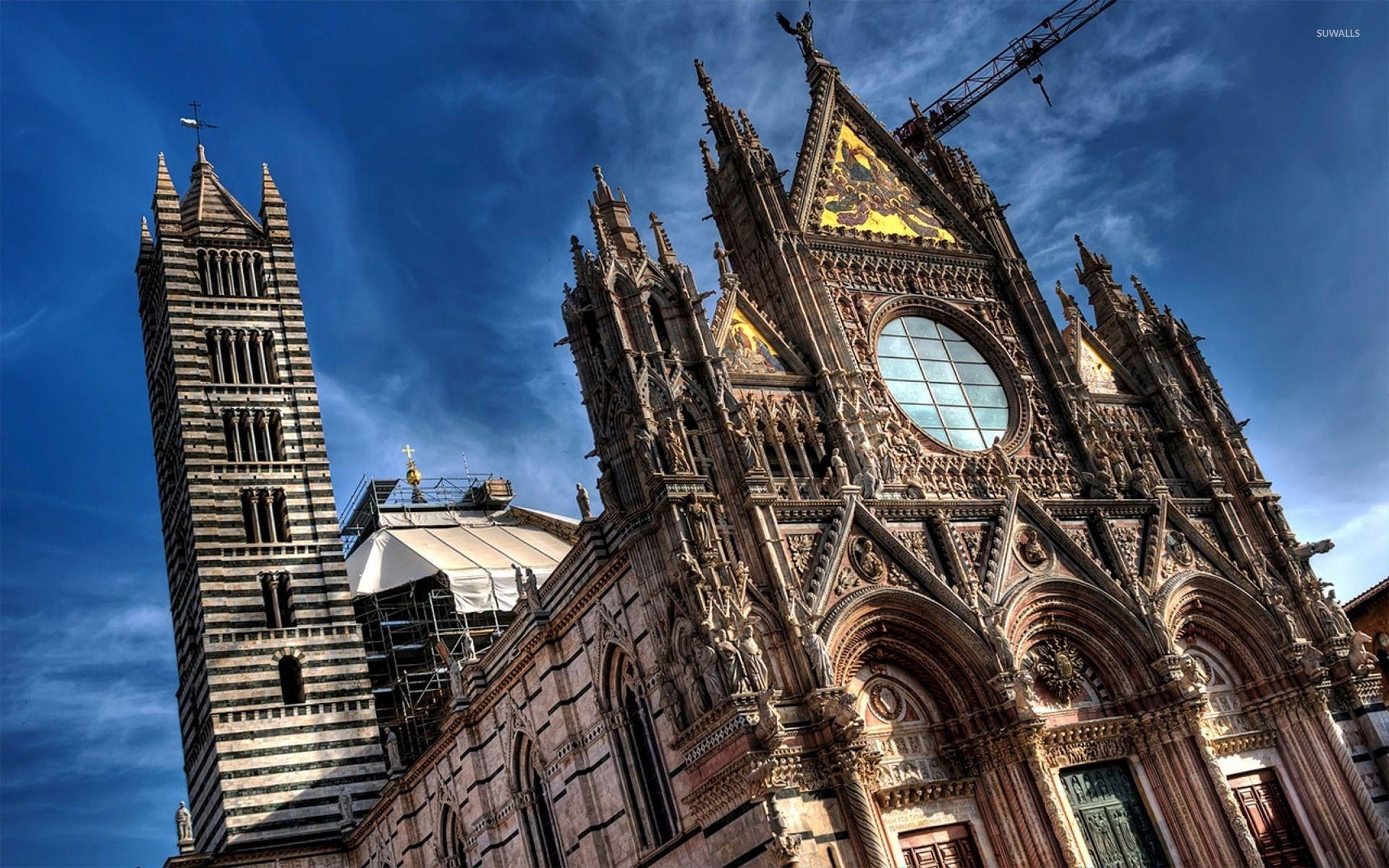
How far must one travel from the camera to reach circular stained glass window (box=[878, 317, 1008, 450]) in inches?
1059

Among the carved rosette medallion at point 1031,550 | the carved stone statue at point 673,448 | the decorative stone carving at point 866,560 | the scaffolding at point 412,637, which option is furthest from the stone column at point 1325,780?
the scaffolding at point 412,637

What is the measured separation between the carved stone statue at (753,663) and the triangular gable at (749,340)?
6.03m

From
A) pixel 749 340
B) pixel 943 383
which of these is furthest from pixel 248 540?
pixel 943 383

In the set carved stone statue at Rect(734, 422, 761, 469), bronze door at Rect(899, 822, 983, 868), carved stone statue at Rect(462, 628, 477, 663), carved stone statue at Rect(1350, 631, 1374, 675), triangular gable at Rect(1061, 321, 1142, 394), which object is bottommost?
bronze door at Rect(899, 822, 983, 868)

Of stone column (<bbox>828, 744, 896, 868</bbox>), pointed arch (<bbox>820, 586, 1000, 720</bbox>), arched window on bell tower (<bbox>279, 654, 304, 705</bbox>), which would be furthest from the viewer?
arched window on bell tower (<bbox>279, 654, 304, 705</bbox>)

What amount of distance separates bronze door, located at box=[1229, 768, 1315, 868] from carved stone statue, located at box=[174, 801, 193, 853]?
25.8 meters

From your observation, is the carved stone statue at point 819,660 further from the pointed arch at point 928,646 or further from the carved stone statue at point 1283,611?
the carved stone statue at point 1283,611

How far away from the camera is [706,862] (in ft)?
70.4

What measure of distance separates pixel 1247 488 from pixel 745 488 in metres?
11.4

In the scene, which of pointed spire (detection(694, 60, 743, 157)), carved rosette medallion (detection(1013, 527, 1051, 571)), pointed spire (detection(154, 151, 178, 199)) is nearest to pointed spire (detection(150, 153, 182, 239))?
pointed spire (detection(154, 151, 178, 199))

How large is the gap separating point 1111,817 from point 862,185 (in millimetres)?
13655

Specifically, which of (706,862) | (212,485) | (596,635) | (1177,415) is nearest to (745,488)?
(596,635)

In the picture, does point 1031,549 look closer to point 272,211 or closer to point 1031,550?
point 1031,550

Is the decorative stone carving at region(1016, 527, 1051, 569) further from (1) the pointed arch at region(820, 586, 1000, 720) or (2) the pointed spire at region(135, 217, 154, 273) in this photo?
(2) the pointed spire at region(135, 217, 154, 273)
